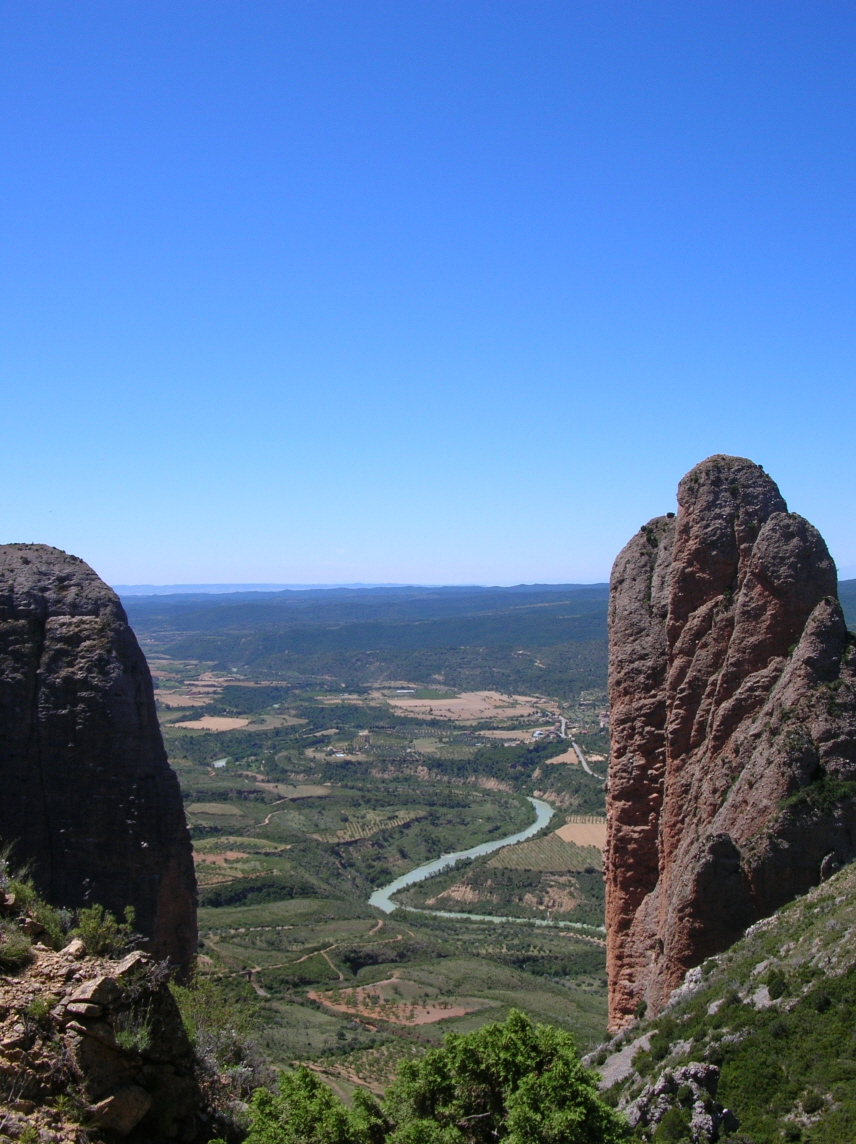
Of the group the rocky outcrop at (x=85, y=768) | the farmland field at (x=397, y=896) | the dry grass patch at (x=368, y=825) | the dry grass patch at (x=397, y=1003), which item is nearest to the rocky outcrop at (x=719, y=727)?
the farmland field at (x=397, y=896)

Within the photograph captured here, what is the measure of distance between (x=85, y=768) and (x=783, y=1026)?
15.5 metres

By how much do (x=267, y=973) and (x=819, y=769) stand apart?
165 ft

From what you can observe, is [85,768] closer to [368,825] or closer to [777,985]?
[777,985]

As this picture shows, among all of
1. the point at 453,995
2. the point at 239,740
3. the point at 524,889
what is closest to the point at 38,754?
the point at 453,995

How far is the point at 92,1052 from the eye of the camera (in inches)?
457

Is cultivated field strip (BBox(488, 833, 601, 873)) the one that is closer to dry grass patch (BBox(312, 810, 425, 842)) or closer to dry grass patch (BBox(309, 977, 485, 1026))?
dry grass patch (BBox(312, 810, 425, 842))

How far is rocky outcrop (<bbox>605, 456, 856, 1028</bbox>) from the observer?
19.6 meters

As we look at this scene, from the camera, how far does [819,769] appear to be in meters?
19.6

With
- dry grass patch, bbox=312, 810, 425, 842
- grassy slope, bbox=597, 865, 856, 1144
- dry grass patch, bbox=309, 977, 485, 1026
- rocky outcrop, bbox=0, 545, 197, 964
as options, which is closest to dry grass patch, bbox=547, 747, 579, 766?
dry grass patch, bbox=312, 810, 425, 842

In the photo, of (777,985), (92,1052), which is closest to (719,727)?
(777,985)

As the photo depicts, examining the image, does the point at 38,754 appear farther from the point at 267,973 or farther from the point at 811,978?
the point at 267,973

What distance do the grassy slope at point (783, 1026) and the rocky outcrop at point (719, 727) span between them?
47.9 inches

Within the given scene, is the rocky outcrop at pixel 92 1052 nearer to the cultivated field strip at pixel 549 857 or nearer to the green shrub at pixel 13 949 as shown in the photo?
the green shrub at pixel 13 949

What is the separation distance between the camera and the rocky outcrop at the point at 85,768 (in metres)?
20.0
